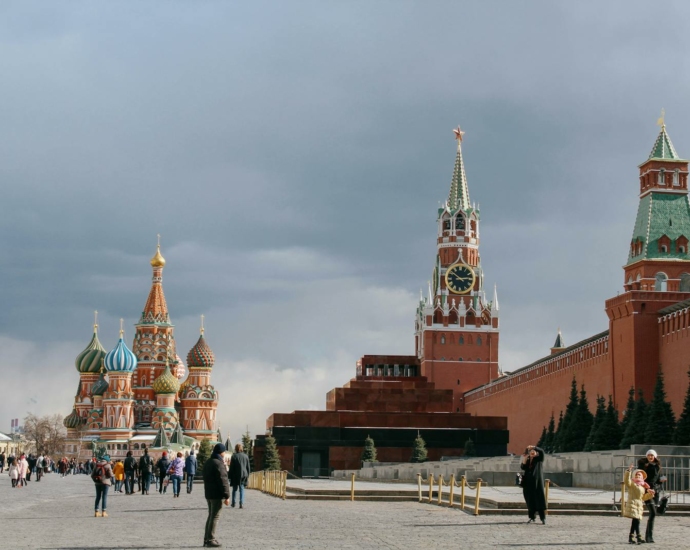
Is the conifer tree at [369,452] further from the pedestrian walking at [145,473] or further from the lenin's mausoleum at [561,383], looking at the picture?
the pedestrian walking at [145,473]

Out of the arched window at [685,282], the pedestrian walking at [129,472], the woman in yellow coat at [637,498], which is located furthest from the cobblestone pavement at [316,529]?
the arched window at [685,282]

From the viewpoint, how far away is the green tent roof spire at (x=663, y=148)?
60719mm

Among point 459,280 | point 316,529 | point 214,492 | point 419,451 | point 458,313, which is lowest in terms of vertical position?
point 316,529

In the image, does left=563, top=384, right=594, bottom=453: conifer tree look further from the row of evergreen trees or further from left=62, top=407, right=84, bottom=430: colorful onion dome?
left=62, top=407, right=84, bottom=430: colorful onion dome

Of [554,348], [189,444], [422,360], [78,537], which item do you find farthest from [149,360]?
[78,537]

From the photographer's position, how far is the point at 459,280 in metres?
103

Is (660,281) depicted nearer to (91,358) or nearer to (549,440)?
(549,440)

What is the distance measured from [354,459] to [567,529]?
44.8 metres

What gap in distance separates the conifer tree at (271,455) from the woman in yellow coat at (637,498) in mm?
43212

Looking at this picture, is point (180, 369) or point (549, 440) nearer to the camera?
point (549, 440)

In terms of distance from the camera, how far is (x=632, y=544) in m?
13.8

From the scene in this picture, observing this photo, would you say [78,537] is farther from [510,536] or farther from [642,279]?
[642,279]

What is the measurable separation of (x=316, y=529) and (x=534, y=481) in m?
2.93

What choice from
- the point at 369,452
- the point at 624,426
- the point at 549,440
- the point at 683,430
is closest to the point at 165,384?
the point at 369,452
